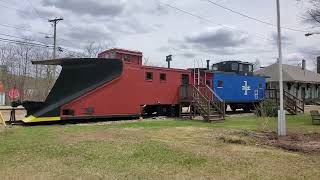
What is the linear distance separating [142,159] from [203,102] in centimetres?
1492

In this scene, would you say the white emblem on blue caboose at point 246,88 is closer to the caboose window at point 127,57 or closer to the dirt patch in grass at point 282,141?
the caboose window at point 127,57

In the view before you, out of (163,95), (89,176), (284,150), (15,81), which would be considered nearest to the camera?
(89,176)

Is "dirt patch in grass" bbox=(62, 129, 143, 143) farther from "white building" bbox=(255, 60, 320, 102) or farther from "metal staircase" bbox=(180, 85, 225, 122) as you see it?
"white building" bbox=(255, 60, 320, 102)

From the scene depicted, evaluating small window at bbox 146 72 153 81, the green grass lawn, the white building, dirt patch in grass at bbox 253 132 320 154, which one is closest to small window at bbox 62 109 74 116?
small window at bbox 146 72 153 81

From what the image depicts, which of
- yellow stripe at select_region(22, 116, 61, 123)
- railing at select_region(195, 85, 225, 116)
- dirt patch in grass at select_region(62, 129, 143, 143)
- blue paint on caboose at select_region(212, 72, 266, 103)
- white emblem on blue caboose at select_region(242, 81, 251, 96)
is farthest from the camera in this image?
white emblem on blue caboose at select_region(242, 81, 251, 96)

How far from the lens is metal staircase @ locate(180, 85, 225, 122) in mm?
23616

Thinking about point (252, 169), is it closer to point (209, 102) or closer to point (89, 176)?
point (89, 176)

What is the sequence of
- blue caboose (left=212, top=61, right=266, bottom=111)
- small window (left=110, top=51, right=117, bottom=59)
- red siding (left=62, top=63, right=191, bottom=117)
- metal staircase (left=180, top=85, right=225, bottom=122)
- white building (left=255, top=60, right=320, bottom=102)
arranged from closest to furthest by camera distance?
red siding (left=62, top=63, right=191, bottom=117), small window (left=110, top=51, right=117, bottom=59), metal staircase (left=180, top=85, right=225, bottom=122), blue caboose (left=212, top=61, right=266, bottom=111), white building (left=255, top=60, right=320, bottom=102)

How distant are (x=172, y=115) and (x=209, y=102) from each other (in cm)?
355

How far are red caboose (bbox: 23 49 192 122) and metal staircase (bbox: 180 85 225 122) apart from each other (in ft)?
3.85

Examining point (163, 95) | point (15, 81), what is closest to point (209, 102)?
point (163, 95)

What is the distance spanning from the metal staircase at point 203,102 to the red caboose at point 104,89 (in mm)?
1172

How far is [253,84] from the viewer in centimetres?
3247

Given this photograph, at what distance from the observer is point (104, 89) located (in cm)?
2155
